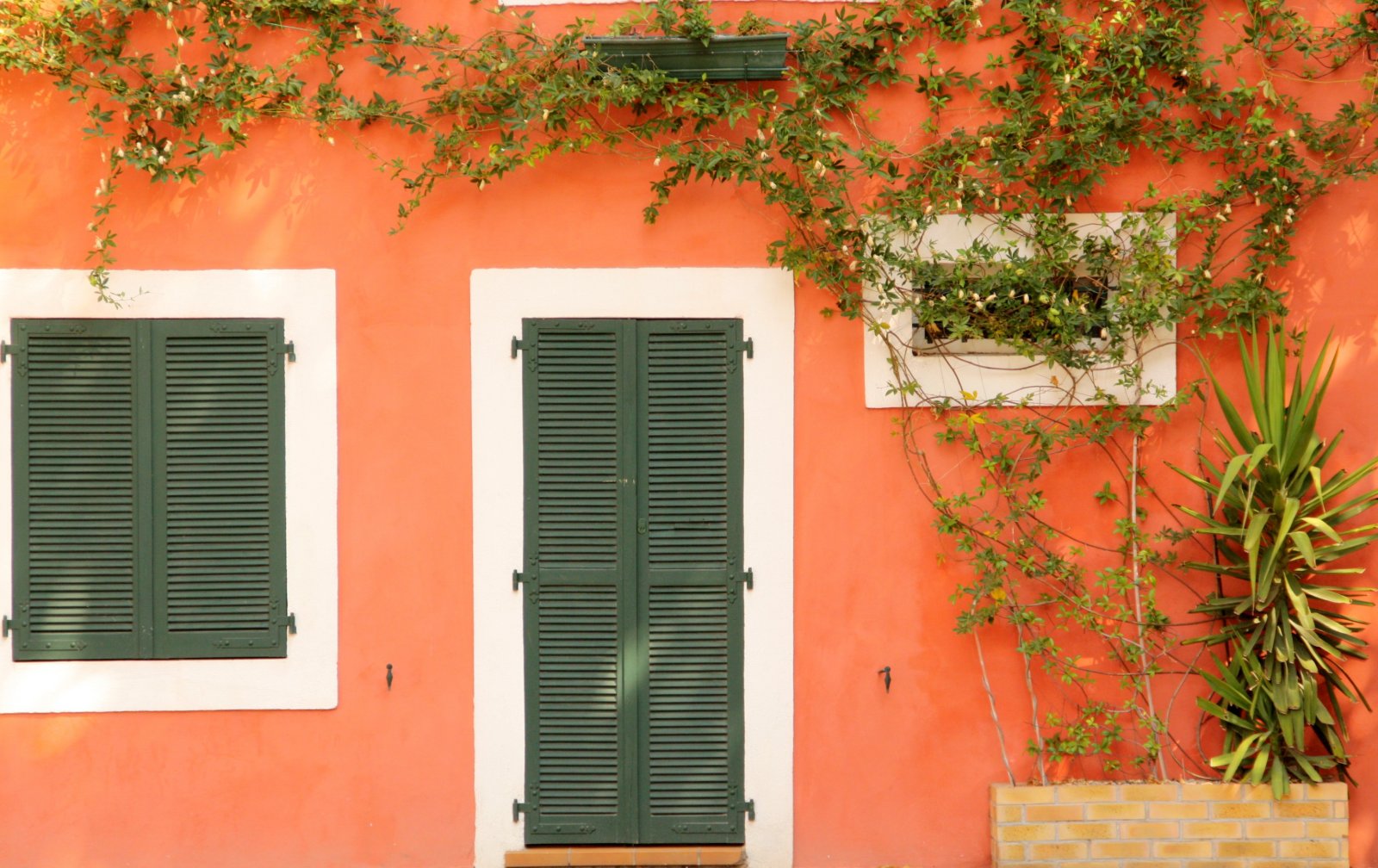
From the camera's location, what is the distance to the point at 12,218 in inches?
186

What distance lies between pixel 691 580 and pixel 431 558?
1.00 m

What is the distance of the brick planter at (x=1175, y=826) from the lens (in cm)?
461

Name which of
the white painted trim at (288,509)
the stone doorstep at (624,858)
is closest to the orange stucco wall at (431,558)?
the white painted trim at (288,509)

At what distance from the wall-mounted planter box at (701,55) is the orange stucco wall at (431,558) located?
1.01 feet

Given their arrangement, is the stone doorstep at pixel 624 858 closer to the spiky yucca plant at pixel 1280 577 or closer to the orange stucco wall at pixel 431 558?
the orange stucco wall at pixel 431 558

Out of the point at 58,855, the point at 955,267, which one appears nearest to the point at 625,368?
the point at 955,267

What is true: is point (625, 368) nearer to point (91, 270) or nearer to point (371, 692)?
point (371, 692)

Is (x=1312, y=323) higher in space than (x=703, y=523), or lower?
higher

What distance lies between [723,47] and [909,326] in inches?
49.2

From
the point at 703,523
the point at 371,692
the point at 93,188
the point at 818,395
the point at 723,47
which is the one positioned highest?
the point at 723,47

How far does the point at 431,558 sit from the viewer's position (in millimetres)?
4793

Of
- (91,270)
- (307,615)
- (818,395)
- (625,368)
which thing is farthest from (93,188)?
(818,395)

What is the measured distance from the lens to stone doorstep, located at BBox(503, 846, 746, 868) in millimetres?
4758

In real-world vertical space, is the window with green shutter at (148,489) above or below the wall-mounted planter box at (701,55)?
below
